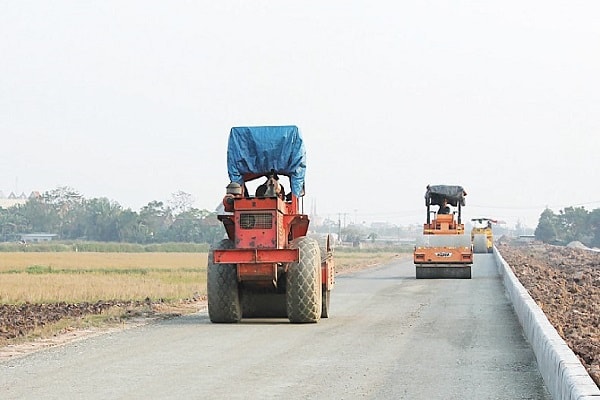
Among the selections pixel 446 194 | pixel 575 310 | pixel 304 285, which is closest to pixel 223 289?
pixel 304 285

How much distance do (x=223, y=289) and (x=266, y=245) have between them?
1234mm

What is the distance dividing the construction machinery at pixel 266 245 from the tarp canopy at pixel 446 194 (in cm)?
1994

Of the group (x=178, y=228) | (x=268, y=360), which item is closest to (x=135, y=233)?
(x=178, y=228)

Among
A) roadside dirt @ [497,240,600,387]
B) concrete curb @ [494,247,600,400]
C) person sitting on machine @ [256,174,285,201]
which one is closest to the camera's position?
concrete curb @ [494,247,600,400]

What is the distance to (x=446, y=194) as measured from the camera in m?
38.9

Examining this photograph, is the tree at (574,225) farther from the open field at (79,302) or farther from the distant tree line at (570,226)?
the open field at (79,302)

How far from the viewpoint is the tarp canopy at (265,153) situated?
19.0m

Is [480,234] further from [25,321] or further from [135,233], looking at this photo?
[135,233]

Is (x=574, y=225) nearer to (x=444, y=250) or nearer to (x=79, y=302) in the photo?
(x=444, y=250)

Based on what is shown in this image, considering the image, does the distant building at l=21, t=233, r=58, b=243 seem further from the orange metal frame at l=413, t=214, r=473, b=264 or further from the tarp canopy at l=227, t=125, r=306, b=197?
the tarp canopy at l=227, t=125, r=306, b=197

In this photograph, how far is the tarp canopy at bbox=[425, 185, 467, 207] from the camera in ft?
128

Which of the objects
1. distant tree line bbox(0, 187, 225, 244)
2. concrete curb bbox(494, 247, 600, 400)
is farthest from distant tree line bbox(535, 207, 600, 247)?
concrete curb bbox(494, 247, 600, 400)

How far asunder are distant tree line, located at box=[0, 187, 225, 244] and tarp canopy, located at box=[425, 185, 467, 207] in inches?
3874

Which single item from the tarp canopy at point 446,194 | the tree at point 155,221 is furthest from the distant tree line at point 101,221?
the tarp canopy at point 446,194
